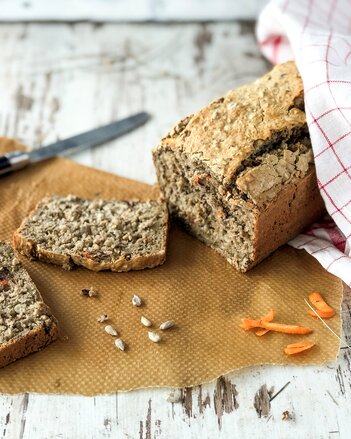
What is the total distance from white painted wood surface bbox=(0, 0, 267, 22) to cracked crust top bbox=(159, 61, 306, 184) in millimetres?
2140

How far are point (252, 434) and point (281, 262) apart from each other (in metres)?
1.12

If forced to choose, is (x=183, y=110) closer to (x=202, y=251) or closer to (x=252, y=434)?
(x=202, y=251)

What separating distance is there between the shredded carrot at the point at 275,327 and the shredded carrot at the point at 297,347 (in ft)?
0.27

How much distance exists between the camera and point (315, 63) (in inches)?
158

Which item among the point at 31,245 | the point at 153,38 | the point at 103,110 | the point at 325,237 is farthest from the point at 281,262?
the point at 153,38

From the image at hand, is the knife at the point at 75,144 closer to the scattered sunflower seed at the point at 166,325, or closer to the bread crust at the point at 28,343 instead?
the bread crust at the point at 28,343

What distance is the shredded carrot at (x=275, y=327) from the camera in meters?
3.63

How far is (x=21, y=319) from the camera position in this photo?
3.52 metres

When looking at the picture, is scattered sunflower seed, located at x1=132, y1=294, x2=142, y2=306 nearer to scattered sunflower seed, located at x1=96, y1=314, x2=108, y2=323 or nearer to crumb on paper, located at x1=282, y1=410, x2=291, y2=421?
scattered sunflower seed, located at x1=96, y1=314, x2=108, y2=323

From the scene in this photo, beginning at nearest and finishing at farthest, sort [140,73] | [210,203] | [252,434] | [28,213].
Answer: [252,434] < [210,203] < [28,213] < [140,73]

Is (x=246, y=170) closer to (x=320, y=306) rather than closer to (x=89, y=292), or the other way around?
Answer: (x=320, y=306)

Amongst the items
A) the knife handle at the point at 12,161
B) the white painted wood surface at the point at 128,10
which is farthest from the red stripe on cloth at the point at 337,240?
the white painted wood surface at the point at 128,10

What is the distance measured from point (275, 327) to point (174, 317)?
53 centimetres

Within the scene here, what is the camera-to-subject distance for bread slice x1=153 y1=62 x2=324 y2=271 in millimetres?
3697
